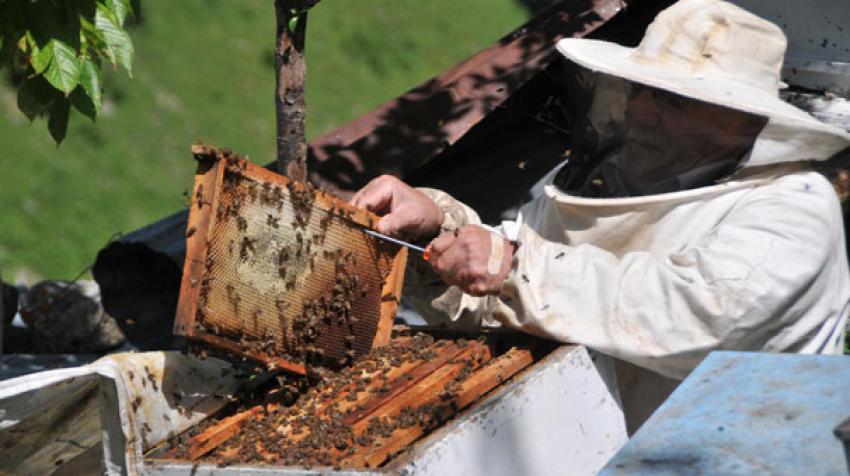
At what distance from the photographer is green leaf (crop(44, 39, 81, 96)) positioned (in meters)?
3.19

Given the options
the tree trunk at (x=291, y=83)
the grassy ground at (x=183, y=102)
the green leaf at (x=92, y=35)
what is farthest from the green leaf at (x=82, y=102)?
the grassy ground at (x=183, y=102)

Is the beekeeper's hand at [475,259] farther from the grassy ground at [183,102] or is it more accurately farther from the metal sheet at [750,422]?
the grassy ground at [183,102]

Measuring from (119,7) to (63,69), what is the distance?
1.00 ft

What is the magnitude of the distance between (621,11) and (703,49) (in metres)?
2.55

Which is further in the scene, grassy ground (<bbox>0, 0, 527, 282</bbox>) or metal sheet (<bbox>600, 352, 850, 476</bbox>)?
grassy ground (<bbox>0, 0, 527, 282</bbox>)

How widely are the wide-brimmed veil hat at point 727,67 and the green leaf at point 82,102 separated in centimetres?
153

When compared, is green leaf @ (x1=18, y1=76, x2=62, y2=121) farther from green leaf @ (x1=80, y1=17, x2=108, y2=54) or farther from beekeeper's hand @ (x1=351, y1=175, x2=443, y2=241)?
beekeeper's hand @ (x1=351, y1=175, x2=443, y2=241)

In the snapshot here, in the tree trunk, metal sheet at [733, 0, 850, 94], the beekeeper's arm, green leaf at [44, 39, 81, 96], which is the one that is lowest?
metal sheet at [733, 0, 850, 94]

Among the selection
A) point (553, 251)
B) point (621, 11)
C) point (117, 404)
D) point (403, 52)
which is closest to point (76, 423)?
point (117, 404)

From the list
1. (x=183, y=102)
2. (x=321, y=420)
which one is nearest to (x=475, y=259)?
(x=321, y=420)

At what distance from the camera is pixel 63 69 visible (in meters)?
3.21

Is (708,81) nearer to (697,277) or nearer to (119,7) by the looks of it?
(697,277)

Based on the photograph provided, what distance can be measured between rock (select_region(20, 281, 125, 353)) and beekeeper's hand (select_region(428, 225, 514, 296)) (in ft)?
11.0

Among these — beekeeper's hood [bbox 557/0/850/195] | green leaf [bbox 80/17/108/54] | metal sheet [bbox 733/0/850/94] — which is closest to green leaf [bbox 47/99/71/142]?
green leaf [bbox 80/17/108/54]
